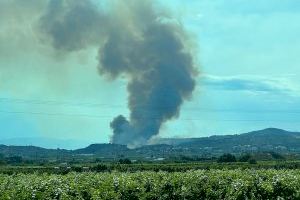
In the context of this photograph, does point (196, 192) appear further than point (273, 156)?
No

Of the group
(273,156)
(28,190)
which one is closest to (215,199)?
(28,190)

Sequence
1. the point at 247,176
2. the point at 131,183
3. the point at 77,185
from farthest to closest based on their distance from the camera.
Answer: the point at 247,176 → the point at 131,183 → the point at 77,185

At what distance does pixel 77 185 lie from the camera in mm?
23922

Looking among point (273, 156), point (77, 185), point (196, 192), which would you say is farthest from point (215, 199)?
point (273, 156)

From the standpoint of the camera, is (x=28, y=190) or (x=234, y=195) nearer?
(x=28, y=190)

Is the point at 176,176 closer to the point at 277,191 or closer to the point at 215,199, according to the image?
the point at 215,199

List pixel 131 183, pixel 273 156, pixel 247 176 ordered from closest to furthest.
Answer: pixel 131 183 → pixel 247 176 → pixel 273 156

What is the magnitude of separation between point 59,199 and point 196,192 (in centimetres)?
864

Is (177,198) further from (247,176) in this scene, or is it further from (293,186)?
(293,186)

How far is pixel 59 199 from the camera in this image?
71.0 feet

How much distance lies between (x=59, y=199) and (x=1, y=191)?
2.46m

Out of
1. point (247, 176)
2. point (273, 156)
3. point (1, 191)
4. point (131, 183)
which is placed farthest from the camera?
point (273, 156)

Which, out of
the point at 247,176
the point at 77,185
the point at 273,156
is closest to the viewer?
the point at 77,185

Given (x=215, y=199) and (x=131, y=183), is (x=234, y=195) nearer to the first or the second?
(x=215, y=199)
